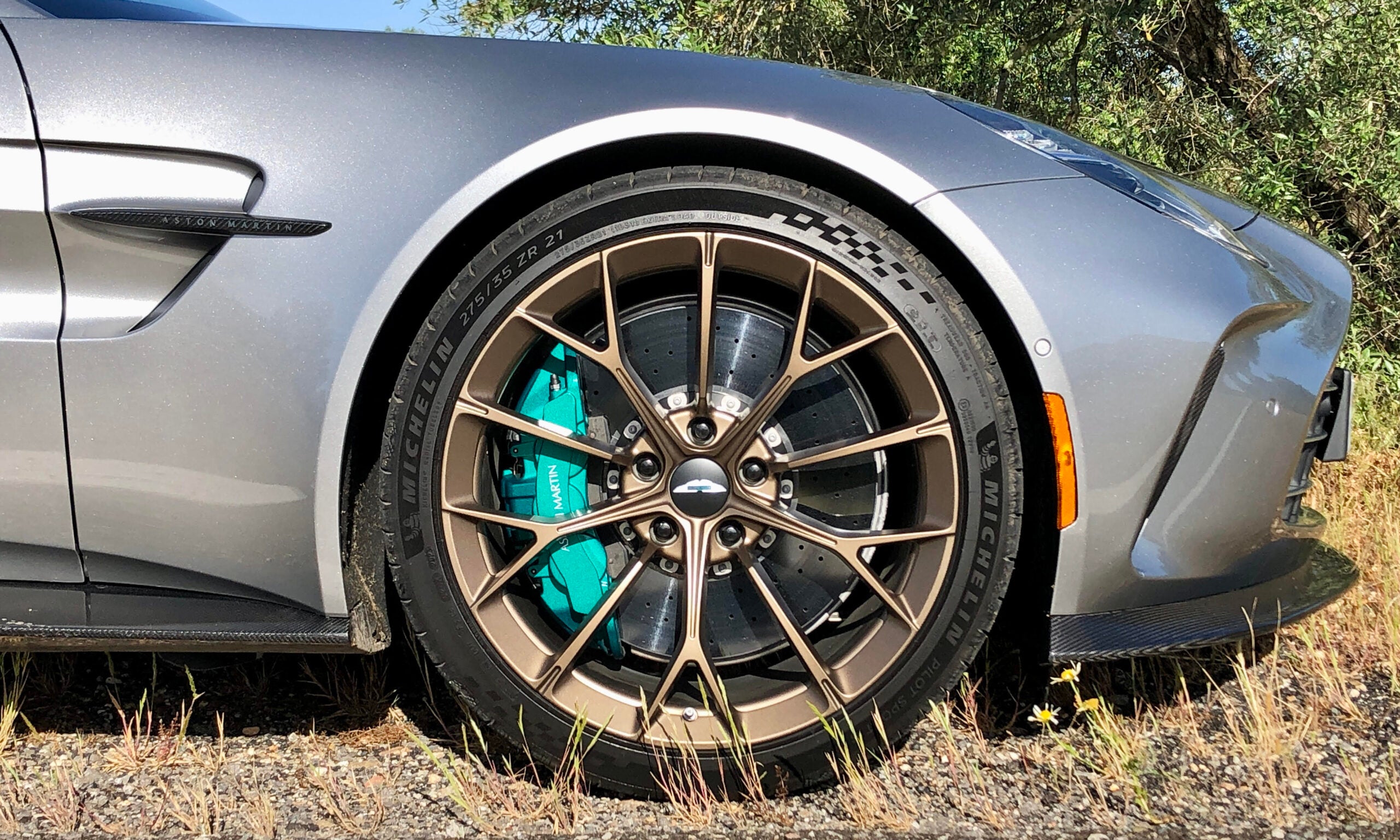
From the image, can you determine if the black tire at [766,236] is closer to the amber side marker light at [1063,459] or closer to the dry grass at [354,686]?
the amber side marker light at [1063,459]

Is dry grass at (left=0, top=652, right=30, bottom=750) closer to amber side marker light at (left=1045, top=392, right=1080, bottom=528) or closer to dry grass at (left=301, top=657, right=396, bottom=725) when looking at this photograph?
dry grass at (left=301, top=657, right=396, bottom=725)

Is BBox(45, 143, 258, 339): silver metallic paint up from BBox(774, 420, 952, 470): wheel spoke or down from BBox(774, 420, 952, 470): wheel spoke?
up

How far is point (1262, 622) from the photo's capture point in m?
1.58

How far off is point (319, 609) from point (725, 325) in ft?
2.84

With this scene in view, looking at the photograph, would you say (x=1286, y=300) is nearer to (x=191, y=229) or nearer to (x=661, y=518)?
(x=661, y=518)

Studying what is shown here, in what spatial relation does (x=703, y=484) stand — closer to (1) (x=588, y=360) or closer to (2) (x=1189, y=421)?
(1) (x=588, y=360)

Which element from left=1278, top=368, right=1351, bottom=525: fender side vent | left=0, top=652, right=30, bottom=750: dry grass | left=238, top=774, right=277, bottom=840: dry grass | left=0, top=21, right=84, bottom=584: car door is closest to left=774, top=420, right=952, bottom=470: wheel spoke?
left=1278, top=368, right=1351, bottom=525: fender side vent

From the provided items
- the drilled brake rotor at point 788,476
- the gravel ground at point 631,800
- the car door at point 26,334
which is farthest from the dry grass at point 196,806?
the drilled brake rotor at point 788,476

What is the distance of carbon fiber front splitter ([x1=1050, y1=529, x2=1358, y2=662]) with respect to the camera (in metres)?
1.50

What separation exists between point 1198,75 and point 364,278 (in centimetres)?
445

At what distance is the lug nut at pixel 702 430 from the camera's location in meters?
1.57

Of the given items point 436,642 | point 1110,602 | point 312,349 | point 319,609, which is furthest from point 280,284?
point 1110,602

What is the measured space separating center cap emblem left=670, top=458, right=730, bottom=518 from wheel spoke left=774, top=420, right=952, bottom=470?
10 cm

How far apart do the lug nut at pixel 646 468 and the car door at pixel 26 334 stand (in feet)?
3.01
